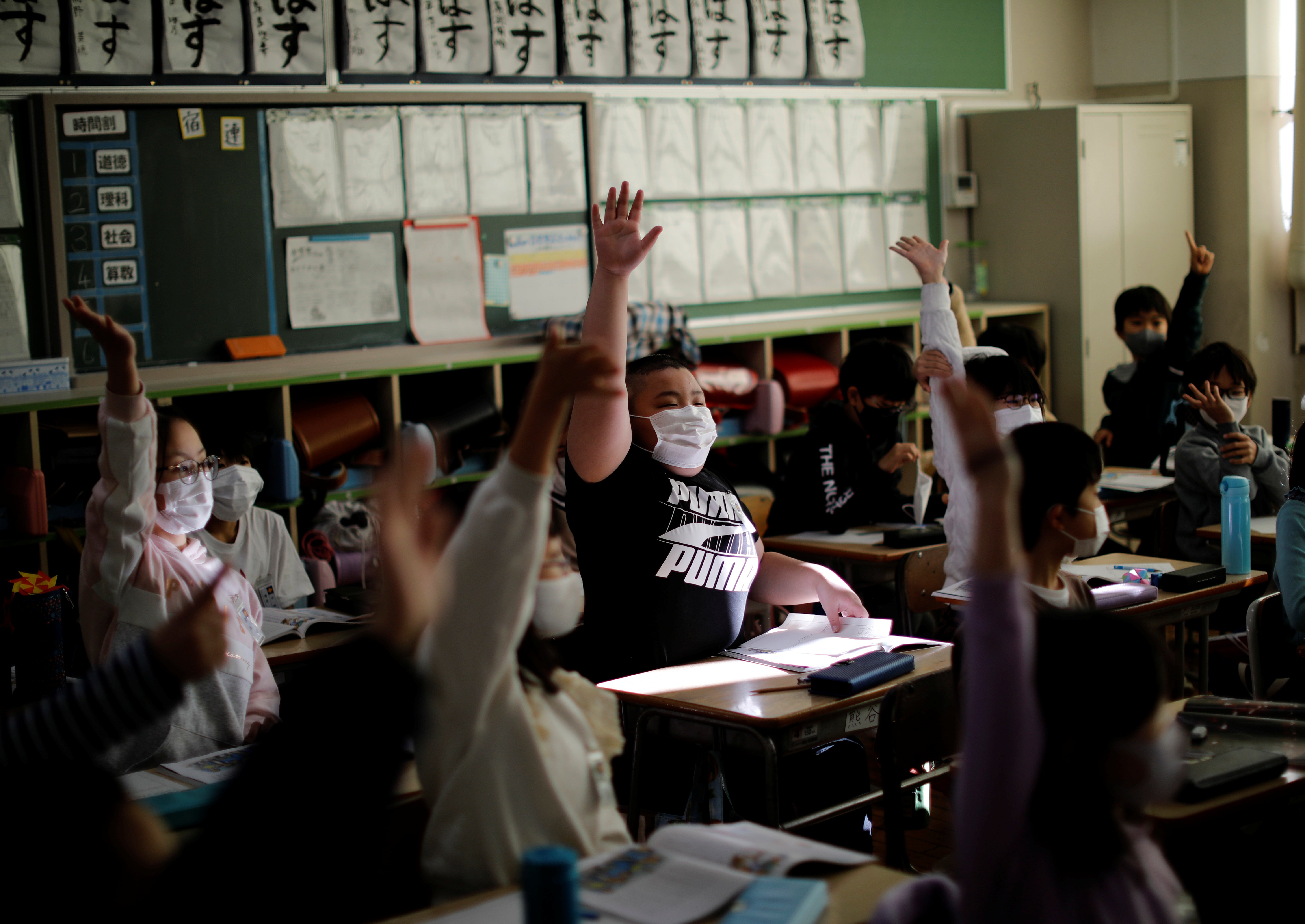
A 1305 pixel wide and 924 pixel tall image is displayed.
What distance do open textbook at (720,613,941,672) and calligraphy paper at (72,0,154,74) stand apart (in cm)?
Result: 313

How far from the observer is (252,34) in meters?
4.55

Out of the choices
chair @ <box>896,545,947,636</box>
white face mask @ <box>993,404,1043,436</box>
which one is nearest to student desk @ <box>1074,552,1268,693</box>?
chair @ <box>896,545,947,636</box>

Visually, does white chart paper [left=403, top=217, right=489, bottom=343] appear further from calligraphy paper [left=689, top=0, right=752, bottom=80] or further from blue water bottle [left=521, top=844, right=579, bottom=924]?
blue water bottle [left=521, top=844, right=579, bottom=924]

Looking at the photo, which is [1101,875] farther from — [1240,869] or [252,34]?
[252,34]

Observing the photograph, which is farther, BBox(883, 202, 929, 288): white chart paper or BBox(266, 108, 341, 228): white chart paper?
BBox(883, 202, 929, 288): white chart paper

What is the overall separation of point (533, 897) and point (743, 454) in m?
4.57

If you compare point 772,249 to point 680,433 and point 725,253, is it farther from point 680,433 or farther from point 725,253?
point 680,433

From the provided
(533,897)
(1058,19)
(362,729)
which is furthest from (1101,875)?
(1058,19)

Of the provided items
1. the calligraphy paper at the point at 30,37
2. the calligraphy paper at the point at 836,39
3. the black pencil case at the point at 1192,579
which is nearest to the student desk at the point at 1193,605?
the black pencil case at the point at 1192,579

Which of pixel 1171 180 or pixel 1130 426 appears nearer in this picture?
pixel 1130 426

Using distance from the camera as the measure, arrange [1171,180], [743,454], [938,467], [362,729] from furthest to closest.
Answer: [1171,180], [743,454], [938,467], [362,729]

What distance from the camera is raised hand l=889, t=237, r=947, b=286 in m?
3.33

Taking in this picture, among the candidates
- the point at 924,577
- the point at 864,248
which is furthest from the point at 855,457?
the point at 864,248

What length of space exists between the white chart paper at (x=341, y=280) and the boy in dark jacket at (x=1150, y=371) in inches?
124
